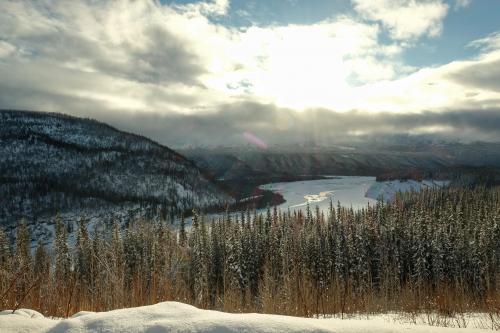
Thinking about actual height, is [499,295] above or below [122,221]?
above

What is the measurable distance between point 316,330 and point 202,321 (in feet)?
4.07

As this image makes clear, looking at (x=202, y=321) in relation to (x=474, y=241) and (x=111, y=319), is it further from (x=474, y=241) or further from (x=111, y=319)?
(x=474, y=241)

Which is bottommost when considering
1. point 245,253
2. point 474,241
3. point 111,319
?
point 245,253

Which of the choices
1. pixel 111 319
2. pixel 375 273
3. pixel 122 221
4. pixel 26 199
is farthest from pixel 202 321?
pixel 26 199

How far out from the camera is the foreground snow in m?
3.77

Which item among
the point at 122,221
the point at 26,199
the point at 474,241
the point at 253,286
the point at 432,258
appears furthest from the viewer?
the point at 26,199

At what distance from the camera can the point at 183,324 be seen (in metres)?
3.92

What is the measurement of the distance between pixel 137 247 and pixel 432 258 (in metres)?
40.1

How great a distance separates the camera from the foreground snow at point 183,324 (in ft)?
12.4

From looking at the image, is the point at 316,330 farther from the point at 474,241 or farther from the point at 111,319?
the point at 474,241

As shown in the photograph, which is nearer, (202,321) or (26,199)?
(202,321)

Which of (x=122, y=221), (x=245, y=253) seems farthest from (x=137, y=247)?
(x=122, y=221)

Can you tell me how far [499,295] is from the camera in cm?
870

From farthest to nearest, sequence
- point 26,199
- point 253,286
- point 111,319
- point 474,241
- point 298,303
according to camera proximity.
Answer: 1. point 26,199
2. point 253,286
3. point 474,241
4. point 298,303
5. point 111,319
